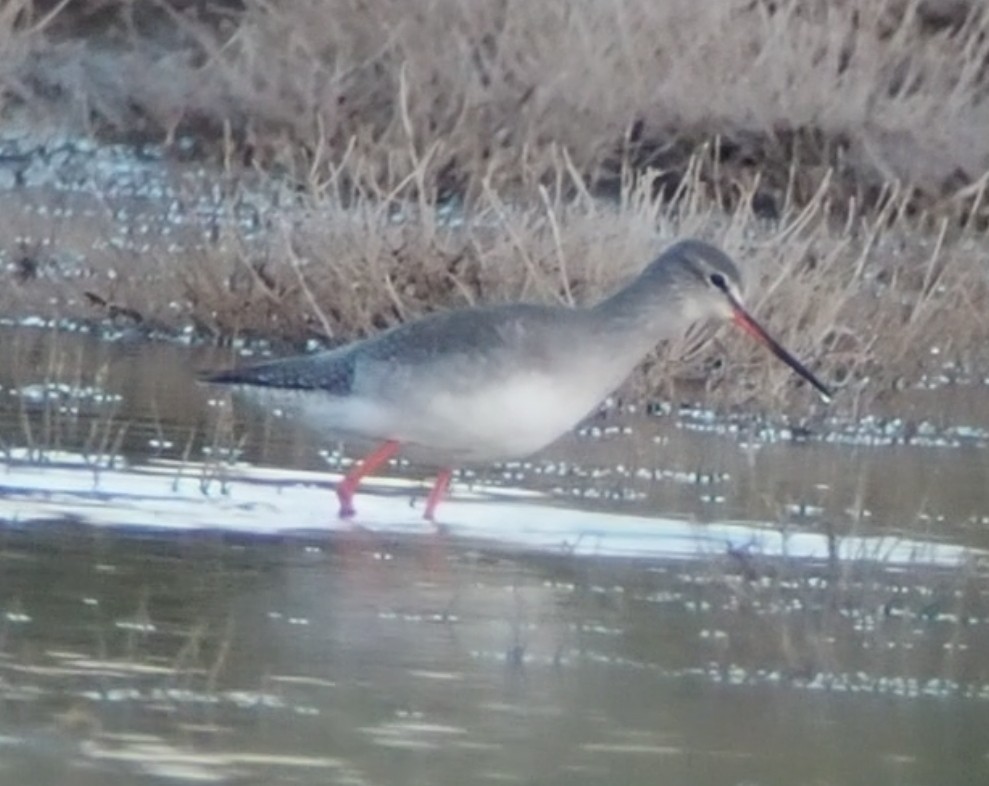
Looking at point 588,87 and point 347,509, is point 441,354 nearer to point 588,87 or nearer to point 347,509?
point 347,509

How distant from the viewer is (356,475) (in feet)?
30.2

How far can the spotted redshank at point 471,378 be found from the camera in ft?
29.2

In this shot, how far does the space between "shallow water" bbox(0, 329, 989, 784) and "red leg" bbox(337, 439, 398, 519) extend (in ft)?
0.26

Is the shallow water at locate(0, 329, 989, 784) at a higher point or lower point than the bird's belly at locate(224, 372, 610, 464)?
lower

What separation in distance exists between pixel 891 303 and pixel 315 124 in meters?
5.15

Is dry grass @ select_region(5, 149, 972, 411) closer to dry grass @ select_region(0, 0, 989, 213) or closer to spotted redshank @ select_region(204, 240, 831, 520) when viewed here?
spotted redshank @ select_region(204, 240, 831, 520)

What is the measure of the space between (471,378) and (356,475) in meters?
0.50

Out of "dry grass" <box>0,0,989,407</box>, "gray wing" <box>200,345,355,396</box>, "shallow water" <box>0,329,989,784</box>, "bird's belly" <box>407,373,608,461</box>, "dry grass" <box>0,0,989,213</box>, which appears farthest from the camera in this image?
"dry grass" <box>0,0,989,213</box>

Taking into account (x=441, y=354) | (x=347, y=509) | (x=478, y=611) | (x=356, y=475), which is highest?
(x=441, y=354)

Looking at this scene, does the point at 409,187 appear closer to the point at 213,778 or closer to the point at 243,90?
the point at 243,90

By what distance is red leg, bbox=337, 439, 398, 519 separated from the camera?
9062 mm

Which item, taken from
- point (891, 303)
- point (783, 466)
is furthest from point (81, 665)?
point (891, 303)

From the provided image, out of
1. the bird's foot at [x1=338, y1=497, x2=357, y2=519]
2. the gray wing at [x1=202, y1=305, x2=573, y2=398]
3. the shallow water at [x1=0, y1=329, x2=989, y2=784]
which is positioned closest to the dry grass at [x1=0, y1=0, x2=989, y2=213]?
the shallow water at [x1=0, y1=329, x2=989, y2=784]


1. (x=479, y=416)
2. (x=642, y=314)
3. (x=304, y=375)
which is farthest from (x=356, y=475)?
(x=642, y=314)
